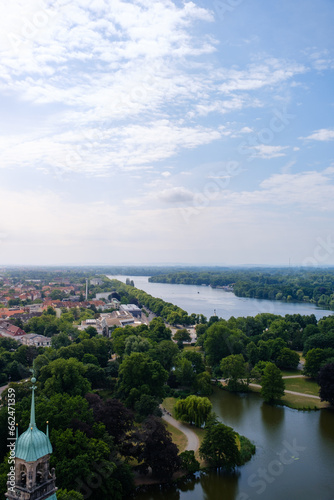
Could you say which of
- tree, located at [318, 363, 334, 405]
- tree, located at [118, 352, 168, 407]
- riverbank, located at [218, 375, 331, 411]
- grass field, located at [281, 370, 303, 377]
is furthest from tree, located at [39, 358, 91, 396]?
grass field, located at [281, 370, 303, 377]

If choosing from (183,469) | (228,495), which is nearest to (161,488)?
(183,469)

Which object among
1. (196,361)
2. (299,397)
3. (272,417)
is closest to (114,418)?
(272,417)

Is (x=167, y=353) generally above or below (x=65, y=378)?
below

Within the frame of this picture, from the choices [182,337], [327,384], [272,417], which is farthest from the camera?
[182,337]

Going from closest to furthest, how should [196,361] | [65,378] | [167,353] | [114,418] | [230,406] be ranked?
[114,418]
[65,378]
[230,406]
[196,361]
[167,353]

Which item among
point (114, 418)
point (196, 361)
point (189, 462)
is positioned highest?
point (114, 418)

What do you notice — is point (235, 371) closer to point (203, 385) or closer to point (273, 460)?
point (203, 385)
